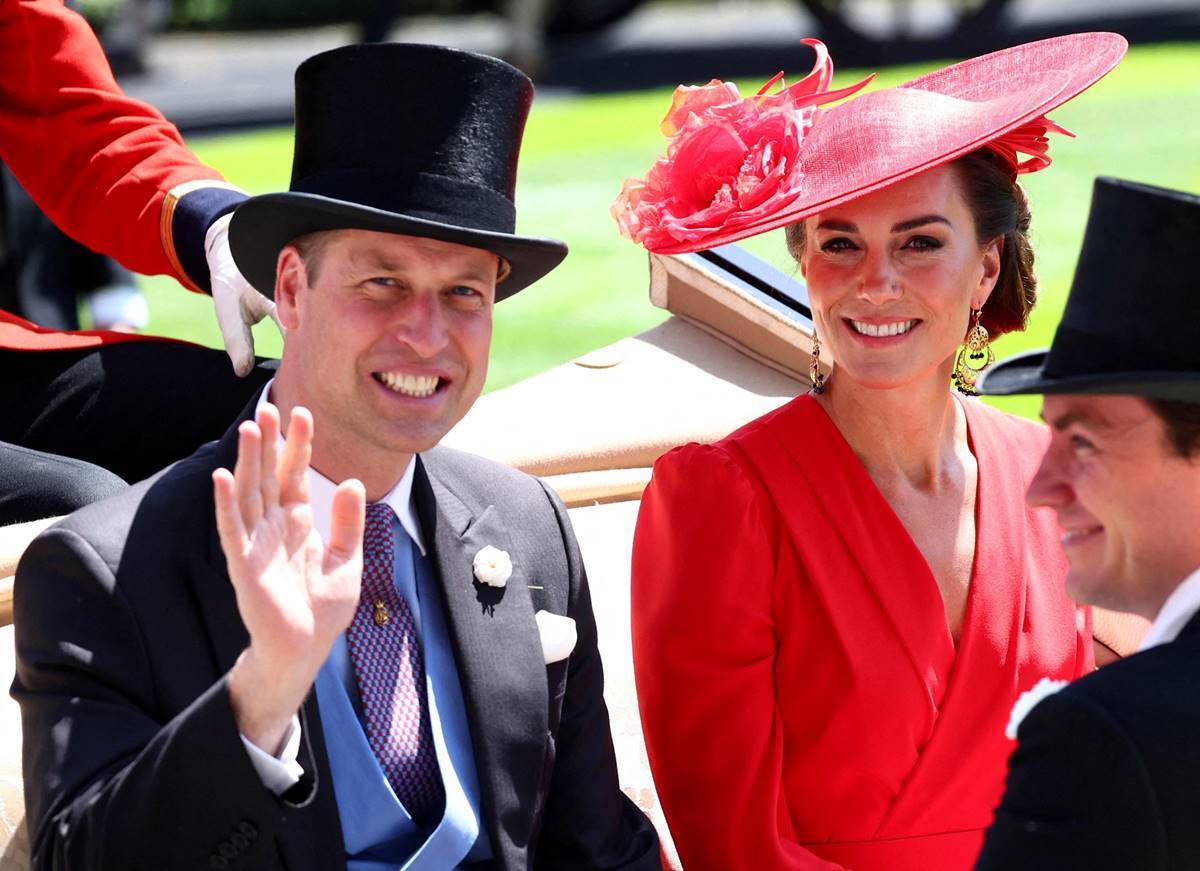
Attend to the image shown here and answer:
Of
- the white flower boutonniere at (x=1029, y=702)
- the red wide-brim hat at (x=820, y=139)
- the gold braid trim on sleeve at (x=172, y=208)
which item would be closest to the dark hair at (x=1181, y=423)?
the white flower boutonniere at (x=1029, y=702)

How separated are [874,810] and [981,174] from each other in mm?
1020

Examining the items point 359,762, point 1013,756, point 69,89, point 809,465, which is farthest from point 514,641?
point 69,89

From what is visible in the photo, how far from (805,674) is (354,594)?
0.99 meters

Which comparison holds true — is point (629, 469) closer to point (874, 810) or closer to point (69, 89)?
point (874, 810)

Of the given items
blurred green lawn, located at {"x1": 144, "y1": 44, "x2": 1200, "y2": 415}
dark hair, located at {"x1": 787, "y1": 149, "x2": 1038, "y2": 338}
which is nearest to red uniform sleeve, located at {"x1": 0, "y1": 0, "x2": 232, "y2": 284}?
dark hair, located at {"x1": 787, "y1": 149, "x2": 1038, "y2": 338}

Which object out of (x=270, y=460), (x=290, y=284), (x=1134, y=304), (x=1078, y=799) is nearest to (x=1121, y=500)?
(x=1134, y=304)

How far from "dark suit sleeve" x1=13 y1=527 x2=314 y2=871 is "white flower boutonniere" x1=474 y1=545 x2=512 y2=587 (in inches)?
20.2

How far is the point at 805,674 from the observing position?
9.00 ft

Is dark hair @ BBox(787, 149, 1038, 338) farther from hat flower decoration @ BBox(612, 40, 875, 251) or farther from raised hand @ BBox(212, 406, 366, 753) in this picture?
raised hand @ BBox(212, 406, 366, 753)

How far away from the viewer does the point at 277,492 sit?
1953 mm

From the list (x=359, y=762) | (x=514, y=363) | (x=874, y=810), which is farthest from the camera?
(x=514, y=363)

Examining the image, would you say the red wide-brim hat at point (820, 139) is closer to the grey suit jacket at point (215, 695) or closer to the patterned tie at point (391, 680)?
the grey suit jacket at point (215, 695)

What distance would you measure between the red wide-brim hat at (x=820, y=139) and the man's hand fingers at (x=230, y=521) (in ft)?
3.47

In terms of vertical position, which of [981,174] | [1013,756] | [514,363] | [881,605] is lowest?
[514,363]
